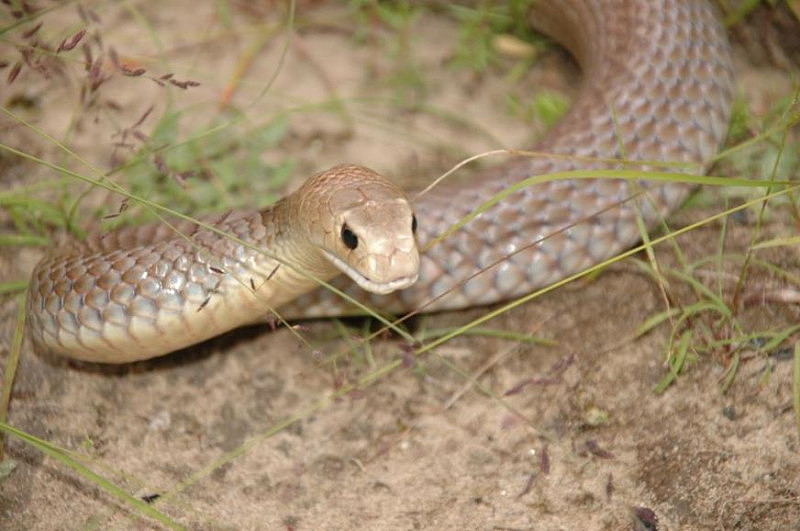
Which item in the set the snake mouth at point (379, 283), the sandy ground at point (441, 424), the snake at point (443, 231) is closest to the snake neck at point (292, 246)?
the snake at point (443, 231)

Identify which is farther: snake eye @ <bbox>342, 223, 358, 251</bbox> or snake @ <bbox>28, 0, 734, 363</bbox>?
snake @ <bbox>28, 0, 734, 363</bbox>

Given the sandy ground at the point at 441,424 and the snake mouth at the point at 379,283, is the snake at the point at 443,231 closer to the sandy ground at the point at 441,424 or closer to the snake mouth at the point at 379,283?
the snake mouth at the point at 379,283

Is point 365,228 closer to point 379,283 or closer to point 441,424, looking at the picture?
point 379,283

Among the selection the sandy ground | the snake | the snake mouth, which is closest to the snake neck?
the snake

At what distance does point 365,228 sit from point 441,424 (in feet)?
2.09

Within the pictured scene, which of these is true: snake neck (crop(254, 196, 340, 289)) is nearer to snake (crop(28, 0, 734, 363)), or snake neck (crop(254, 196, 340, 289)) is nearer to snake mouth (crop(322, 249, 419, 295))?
snake (crop(28, 0, 734, 363))

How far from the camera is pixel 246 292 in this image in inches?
107

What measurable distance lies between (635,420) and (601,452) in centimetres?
15

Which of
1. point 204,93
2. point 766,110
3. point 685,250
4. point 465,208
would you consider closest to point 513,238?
point 465,208

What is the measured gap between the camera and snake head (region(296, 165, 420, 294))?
2.48 metres

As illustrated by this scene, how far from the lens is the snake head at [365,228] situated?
8.13ft

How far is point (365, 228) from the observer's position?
250 cm

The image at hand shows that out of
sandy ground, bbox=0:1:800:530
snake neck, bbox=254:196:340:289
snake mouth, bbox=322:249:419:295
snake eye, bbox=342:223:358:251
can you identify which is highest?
snake eye, bbox=342:223:358:251

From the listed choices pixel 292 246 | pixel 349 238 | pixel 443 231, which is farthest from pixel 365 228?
pixel 443 231
